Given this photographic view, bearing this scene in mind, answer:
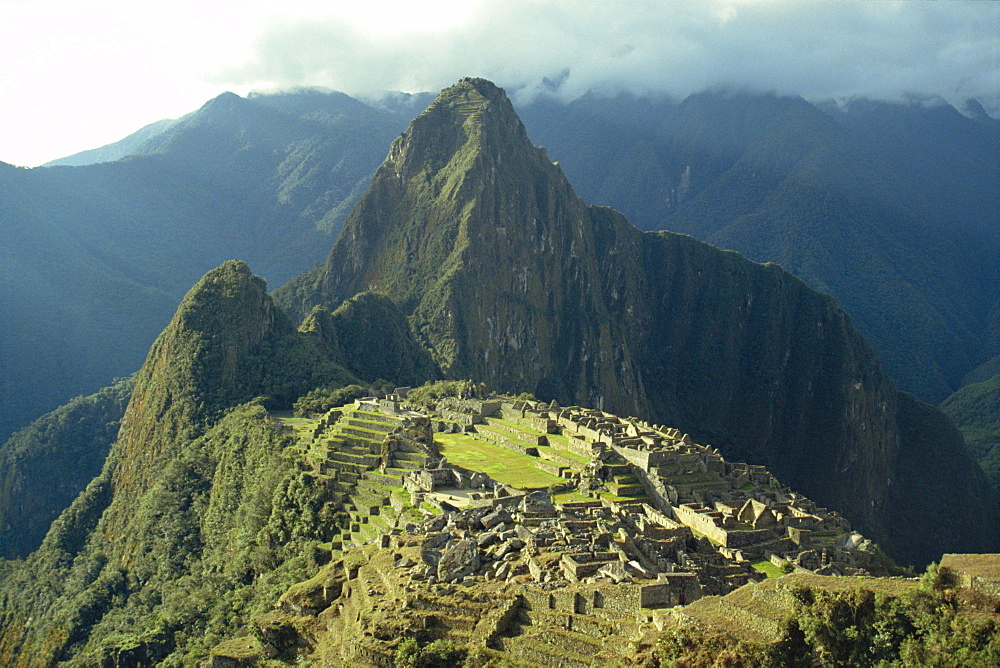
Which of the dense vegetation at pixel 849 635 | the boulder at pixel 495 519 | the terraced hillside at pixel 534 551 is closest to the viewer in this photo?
the dense vegetation at pixel 849 635

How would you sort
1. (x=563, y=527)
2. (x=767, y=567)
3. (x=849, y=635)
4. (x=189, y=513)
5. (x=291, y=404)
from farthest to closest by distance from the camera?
(x=291, y=404) < (x=189, y=513) < (x=767, y=567) < (x=563, y=527) < (x=849, y=635)

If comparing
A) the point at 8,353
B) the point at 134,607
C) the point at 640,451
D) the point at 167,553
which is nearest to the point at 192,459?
the point at 167,553

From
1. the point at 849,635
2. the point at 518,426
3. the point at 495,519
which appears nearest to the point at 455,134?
the point at 518,426

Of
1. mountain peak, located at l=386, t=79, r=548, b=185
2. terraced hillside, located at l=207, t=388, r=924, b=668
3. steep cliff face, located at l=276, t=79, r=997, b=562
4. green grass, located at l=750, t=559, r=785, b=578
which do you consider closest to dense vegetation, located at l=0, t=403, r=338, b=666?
terraced hillside, located at l=207, t=388, r=924, b=668

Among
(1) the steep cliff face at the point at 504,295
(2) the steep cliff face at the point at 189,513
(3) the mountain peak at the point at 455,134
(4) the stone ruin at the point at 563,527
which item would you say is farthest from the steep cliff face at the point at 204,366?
(3) the mountain peak at the point at 455,134

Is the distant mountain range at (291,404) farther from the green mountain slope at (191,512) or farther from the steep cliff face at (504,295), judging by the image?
the steep cliff face at (504,295)

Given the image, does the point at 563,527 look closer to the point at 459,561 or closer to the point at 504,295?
the point at 459,561

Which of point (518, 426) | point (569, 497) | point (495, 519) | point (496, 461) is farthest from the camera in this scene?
point (518, 426)

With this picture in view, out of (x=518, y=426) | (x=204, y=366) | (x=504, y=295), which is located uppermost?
(x=204, y=366)
